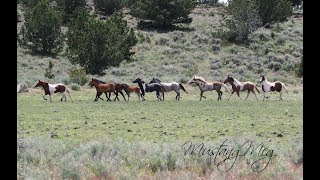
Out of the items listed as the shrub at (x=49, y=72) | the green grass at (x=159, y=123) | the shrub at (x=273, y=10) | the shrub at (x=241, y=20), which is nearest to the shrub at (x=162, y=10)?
the shrub at (x=241, y=20)

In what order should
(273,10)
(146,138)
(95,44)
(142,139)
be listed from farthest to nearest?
(273,10) → (95,44) → (146,138) → (142,139)

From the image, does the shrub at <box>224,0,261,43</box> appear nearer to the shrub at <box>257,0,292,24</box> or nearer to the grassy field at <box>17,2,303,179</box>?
the shrub at <box>257,0,292,24</box>

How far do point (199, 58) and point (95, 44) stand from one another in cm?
1705

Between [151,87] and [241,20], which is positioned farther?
[241,20]

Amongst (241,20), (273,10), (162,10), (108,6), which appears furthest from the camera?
(108,6)

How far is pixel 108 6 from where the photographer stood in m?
75.1

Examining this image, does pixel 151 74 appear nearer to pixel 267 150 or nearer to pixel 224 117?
pixel 224 117

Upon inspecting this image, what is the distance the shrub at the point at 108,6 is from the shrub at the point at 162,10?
23.9ft

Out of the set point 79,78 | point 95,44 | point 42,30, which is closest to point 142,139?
point 79,78

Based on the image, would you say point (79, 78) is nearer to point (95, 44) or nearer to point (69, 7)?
point (95, 44)

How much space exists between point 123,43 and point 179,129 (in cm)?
3737

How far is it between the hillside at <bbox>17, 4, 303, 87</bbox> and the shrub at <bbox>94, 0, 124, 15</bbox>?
3.74 meters

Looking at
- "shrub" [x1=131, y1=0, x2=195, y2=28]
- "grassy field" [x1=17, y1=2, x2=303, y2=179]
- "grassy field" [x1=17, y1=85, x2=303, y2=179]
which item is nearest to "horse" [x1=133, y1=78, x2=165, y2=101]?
"grassy field" [x1=17, y1=2, x2=303, y2=179]

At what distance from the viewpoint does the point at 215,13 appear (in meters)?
80.2
